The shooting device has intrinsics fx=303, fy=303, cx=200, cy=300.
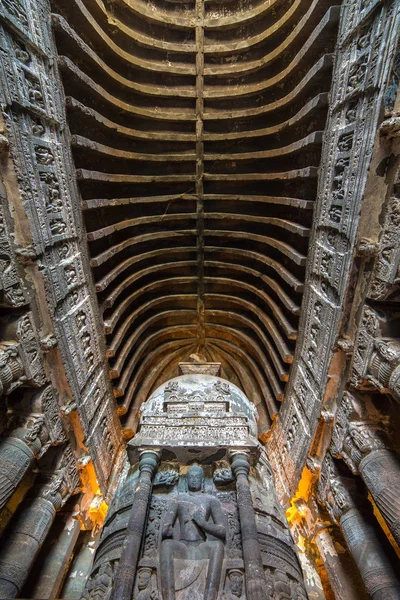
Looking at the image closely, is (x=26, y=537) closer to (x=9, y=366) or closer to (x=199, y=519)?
(x=9, y=366)

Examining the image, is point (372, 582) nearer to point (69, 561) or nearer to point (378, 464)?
point (378, 464)

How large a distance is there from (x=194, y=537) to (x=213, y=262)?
7.08 metres

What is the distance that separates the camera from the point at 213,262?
966cm

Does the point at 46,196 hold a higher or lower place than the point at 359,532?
higher

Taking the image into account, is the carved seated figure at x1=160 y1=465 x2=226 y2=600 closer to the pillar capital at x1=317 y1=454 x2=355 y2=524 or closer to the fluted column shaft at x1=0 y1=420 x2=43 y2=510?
the fluted column shaft at x1=0 y1=420 x2=43 y2=510

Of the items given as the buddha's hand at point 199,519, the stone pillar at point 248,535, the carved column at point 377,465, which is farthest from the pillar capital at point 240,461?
the carved column at point 377,465

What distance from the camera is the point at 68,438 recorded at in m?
6.39

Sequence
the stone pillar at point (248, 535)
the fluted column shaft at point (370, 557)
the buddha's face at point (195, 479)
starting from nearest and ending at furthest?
the stone pillar at point (248, 535) → the fluted column shaft at point (370, 557) → the buddha's face at point (195, 479)

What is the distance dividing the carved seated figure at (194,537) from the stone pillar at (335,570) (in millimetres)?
3056

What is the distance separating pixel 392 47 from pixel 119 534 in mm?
8049

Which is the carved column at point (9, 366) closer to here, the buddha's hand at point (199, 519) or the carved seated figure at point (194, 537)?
the carved seated figure at point (194, 537)

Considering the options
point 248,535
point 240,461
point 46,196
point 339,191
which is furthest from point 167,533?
point 339,191

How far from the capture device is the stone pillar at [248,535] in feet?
11.6

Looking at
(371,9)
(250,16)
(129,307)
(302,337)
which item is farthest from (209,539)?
(250,16)
